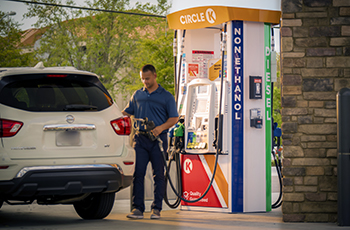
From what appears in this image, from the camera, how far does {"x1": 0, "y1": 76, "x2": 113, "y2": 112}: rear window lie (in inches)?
216

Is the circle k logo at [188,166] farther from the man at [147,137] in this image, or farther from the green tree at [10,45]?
the green tree at [10,45]

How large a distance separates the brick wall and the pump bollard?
0.42m

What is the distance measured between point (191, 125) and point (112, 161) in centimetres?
239

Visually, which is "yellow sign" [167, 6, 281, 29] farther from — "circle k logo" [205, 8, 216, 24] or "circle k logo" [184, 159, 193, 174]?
"circle k logo" [184, 159, 193, 174]

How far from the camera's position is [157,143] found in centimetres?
675

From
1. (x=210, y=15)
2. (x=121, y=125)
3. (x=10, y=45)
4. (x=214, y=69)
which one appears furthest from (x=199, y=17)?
(x=10, y=45)

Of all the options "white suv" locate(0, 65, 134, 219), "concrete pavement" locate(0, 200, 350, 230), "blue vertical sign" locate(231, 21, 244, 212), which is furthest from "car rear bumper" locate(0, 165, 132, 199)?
"blue vertical sign" locate(231, 21, 244, 212)

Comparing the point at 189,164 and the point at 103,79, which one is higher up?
the point at 103,79

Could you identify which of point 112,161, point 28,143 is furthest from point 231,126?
point 28,143

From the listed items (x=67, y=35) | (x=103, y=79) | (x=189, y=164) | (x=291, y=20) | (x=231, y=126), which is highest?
(x=67, y=35)

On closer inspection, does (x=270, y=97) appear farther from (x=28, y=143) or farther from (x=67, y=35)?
(x=67, y=35)

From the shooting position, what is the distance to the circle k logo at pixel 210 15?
7.60 metres

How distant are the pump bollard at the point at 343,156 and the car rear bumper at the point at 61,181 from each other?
2.56 metres

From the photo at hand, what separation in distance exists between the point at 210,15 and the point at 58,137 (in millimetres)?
3264
